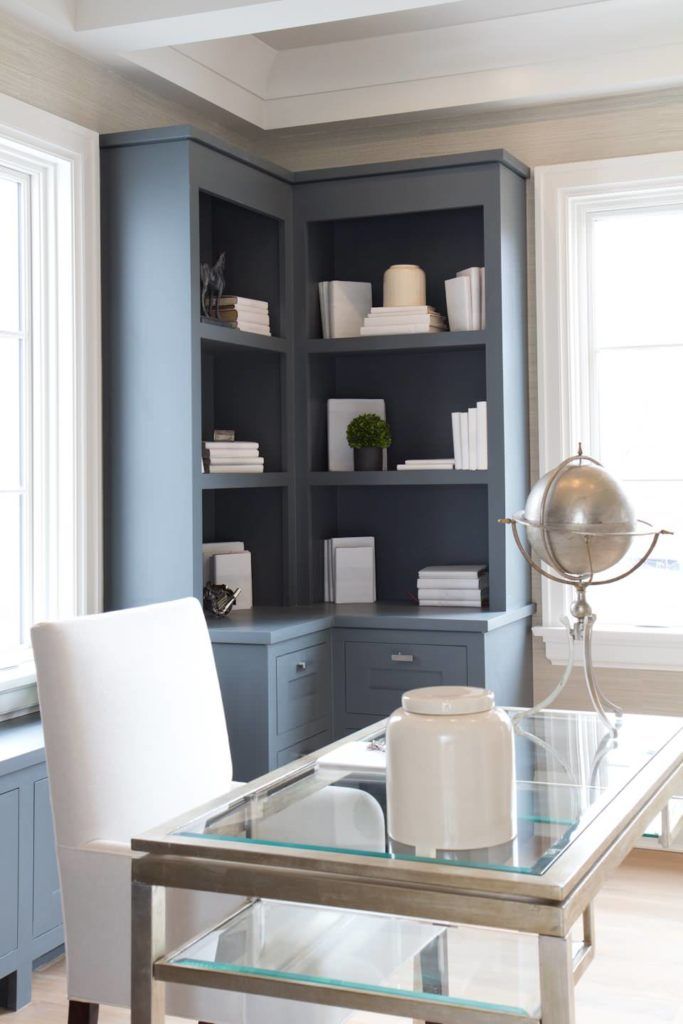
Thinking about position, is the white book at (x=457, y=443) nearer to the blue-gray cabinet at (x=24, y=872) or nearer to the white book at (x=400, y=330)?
the white book at (x=400, y=330)

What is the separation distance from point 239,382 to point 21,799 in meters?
1.84

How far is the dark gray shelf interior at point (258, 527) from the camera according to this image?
4176 millimetres

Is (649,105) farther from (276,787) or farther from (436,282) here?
(276,787)

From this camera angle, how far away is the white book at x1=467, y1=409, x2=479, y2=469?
3.92m

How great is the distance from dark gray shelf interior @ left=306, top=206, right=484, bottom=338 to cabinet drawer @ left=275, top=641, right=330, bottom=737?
1.16 metres

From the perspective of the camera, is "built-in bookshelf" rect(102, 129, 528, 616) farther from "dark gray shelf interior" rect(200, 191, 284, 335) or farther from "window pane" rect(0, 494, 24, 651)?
"window pane" rect(0, 494, 24, 651)

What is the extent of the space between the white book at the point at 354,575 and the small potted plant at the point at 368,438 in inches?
12.3

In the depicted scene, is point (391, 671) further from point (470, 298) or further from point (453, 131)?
point (453, 131)

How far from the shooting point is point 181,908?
2.03 meters

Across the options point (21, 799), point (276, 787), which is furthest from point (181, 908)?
point (21, 799)

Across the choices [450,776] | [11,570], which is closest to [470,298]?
[11,570]

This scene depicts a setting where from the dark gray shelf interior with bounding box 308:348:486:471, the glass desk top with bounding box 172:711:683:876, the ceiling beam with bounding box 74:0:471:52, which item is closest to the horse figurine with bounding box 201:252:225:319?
the dark gray shelf interior with bounding box 308:348:486:471

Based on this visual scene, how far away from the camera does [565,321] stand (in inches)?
160

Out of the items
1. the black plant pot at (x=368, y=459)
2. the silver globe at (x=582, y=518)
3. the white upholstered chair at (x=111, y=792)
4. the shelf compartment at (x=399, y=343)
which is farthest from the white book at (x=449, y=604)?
the silver globe at (x=582, y=518)
